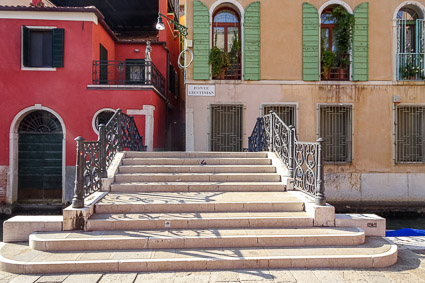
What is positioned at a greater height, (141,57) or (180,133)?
(141,57)

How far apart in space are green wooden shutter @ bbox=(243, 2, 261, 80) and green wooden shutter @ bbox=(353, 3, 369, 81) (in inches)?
133

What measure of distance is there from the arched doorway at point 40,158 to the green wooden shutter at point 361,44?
10.6 metres

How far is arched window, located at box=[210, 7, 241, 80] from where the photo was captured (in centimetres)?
1000

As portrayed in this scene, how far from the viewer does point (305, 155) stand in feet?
17.1

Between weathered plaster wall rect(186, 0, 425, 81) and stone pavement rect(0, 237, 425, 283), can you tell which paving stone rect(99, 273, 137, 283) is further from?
weathered plaster wall rect(186, 0, 425, 81)

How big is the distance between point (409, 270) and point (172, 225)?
3375 millimetres

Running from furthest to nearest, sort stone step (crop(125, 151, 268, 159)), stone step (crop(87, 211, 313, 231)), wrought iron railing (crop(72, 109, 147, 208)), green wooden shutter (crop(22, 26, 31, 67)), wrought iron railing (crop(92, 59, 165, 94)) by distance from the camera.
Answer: wrought iron railing (crop(92, 59, 165, 94)) → green wooden shutter (crop(22, 26, 31, 67)) → stone step (crop(125, 151, 268, 159)) → wrought iron railing (crop(72, 109, 147, 208)) → stone step (crop(87, 211, 313, 231))

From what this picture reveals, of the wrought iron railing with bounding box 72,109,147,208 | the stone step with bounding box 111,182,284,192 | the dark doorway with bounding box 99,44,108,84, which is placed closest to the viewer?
the wrought iron railing with bounding box 72,109,147,208

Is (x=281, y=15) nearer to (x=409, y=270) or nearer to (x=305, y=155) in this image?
(x=305, y=155)

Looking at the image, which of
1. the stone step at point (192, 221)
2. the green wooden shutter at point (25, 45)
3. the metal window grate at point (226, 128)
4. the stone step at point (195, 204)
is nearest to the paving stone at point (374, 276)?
the stone step at point (192, 221)

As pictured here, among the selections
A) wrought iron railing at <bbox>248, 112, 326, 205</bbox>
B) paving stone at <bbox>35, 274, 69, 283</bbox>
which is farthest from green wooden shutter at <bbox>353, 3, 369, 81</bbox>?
paving stone at <bbox>35, 274, 69, 283</bbox>

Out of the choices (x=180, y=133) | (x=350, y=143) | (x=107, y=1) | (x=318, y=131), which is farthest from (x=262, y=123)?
(x=107, y=1)

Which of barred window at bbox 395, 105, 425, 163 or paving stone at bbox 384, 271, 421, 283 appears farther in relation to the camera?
barred window at bbox 395, 105, 425, 163

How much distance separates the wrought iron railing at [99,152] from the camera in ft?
15.3
